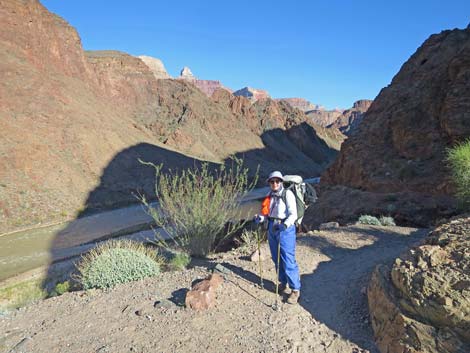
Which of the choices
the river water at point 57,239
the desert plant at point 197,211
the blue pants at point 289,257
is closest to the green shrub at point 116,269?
the desert plant at point 197,211

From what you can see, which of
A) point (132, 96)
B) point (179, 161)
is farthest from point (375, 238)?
point (132, 96)

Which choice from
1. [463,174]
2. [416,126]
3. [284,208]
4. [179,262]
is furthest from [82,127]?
[284,208]

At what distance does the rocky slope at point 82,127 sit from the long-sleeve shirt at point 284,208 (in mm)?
21934

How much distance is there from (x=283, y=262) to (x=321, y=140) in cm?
10690

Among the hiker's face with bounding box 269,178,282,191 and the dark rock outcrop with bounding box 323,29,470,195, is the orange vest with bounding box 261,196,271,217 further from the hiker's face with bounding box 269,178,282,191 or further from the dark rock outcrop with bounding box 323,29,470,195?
the dark rock outcrop with bounding box 323,29,470,195

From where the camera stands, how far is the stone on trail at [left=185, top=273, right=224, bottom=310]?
14.4 ft

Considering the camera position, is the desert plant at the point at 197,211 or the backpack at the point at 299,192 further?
the desert plant at the point at 197,211

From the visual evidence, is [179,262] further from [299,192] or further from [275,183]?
Result: [299,192]

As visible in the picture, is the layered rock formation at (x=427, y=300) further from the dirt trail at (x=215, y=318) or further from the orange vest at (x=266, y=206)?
the orange vest at (x=266, y=206)

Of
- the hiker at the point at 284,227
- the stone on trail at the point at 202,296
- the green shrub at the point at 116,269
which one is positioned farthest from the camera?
the green shrub at the point at 116,269

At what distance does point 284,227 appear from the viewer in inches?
179

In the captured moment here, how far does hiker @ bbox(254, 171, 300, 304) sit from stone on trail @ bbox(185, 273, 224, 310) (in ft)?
3.14

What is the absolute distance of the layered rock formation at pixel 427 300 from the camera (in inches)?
117

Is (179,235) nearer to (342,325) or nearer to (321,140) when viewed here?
(342,325)
